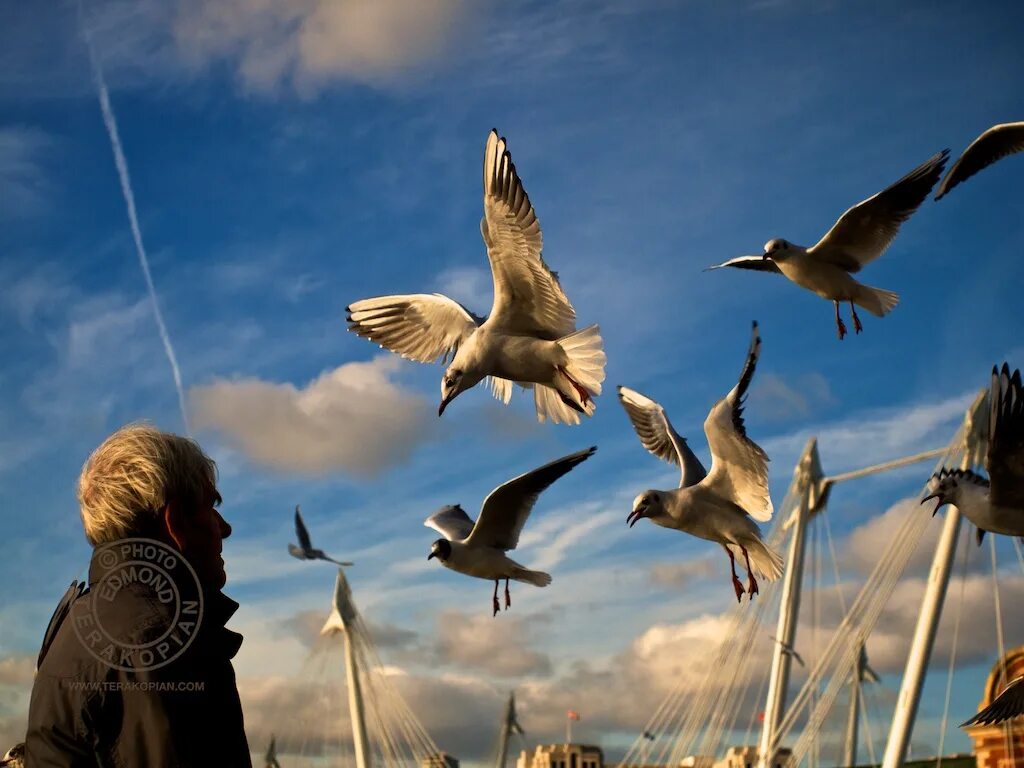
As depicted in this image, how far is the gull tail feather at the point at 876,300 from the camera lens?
1045 centimetres

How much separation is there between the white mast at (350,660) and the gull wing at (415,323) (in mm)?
26271

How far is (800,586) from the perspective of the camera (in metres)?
32.3

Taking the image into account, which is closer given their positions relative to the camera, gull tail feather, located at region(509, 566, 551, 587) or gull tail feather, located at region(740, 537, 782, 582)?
gull tail feather, located at region(740, 537, 782, 582)

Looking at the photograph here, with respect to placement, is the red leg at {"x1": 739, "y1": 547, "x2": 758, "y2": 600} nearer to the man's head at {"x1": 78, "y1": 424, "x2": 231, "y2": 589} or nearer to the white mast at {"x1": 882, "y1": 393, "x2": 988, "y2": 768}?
the man's head at {"x1": 78, "y1": 424, "x2": 231, "y2": 589}

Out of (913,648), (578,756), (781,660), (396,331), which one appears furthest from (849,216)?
(578,756)

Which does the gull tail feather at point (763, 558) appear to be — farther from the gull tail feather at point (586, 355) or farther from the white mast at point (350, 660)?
the white mast at point (350, 660)

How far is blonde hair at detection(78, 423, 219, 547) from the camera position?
2713mm

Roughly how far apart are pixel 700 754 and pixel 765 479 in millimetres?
18656

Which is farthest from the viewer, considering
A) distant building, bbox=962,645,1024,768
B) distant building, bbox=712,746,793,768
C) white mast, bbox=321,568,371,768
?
distant building, bbox=712,746,793,768

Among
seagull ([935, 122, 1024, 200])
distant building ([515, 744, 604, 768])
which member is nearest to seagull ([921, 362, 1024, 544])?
seagull ([935, 122, 1024, 200])

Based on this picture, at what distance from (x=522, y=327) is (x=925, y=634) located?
16854 mm

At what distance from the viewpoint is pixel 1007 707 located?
950 cm

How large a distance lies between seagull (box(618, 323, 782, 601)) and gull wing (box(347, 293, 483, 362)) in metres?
2.26

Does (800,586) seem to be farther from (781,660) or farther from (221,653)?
(221,653)
